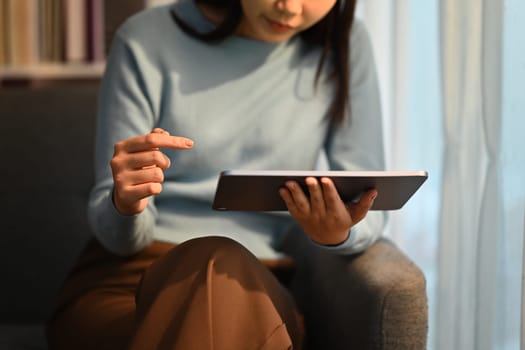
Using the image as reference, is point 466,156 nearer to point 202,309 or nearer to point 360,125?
point 360,125

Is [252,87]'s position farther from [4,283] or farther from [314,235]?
[4,283]

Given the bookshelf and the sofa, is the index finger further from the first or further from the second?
the bookshelf

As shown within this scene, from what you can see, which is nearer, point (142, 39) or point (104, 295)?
point (104, 295)

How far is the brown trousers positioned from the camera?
40.2 inches

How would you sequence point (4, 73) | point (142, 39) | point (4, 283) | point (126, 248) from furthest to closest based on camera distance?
point (4, 73)
point (4, 283)
point (142, 39)
point (126, 248)

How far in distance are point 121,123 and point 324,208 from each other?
A: 1.41 feet

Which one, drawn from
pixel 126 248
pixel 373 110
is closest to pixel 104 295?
pixel 126 248

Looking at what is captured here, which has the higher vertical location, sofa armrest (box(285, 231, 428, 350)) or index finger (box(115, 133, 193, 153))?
index finger (box(115, 133, 193, 153))

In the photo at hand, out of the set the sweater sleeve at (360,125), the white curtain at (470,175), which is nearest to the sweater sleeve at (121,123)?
the sweater sleeve at (360,125)

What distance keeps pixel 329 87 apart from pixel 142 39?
0.34m

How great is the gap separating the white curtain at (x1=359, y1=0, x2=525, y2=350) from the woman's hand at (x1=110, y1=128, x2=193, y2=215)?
486 mm

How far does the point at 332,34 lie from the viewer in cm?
148

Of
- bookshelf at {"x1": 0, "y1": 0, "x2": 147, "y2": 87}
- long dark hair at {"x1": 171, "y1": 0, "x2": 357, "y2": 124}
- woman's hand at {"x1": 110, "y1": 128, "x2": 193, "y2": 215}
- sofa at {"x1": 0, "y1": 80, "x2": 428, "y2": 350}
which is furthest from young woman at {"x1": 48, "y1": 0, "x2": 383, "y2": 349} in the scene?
bookshelf at {"x1": 0, "y1": 0, "x2": 147, "y2": 87}

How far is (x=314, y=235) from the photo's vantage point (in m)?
1.22
